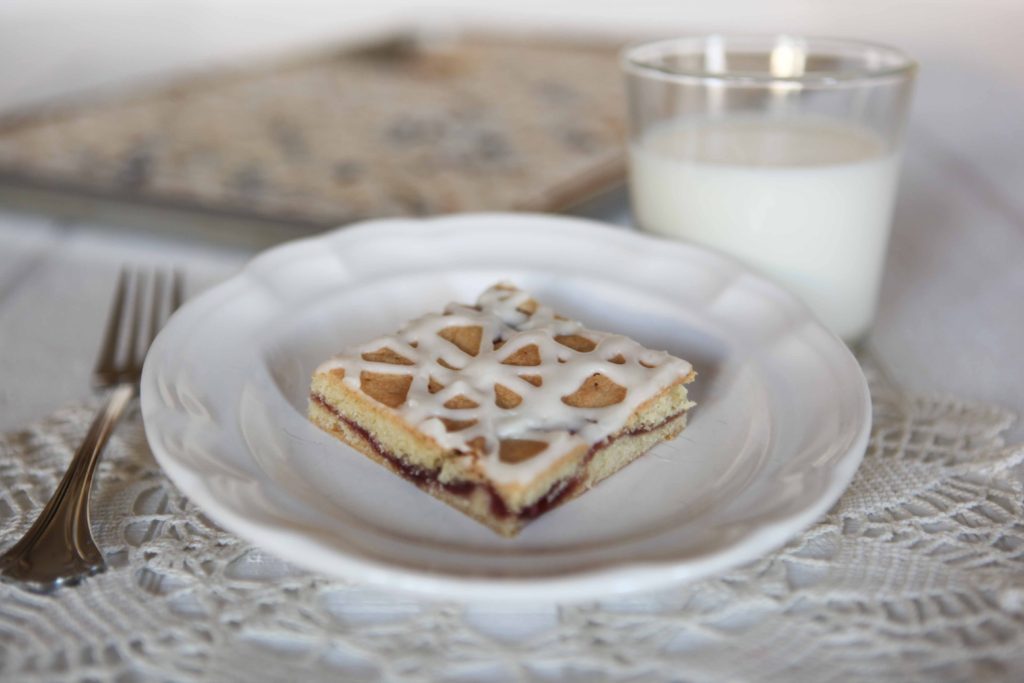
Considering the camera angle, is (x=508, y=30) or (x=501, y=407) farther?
(x=508, y=30)

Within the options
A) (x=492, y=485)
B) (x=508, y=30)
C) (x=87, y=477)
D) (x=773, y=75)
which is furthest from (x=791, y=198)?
(x=508, y=30)

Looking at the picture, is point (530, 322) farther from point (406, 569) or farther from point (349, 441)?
point (406, 569)

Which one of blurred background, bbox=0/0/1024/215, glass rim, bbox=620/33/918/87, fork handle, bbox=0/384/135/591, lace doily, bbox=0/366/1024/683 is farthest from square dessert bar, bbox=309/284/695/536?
blurred background, bbox=0/0/1024/215

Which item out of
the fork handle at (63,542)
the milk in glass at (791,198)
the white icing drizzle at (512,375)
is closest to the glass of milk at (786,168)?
the milk in glass at (791,198)

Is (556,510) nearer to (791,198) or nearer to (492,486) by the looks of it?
(492,486)

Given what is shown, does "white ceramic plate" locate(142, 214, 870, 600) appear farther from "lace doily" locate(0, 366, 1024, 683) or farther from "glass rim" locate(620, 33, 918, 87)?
"glass rim" locate(620, 33, 918, 87)

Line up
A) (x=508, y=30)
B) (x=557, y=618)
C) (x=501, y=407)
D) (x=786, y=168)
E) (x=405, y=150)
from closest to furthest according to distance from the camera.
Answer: (x=557, y=618), (x=501, y=407), (x=786, y=168), (x=405, y=150), (x=508, y=30)

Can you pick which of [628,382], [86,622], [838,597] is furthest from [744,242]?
[86,622]
